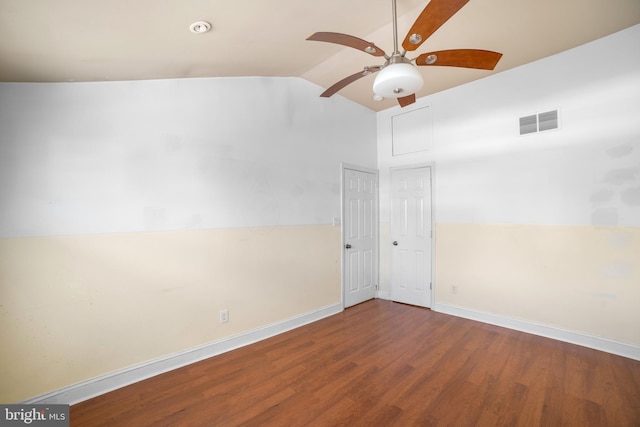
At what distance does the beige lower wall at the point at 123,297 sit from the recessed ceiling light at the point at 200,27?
1.69m

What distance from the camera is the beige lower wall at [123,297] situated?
6.32ft

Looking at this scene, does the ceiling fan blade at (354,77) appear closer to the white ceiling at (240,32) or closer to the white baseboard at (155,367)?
the white ceiling at (240,32)

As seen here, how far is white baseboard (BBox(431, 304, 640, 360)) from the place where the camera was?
2.61 m

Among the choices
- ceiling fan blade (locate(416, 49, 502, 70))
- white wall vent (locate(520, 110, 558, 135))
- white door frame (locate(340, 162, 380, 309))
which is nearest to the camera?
ceiling fan blade (locate(416, 49, 502, 70))

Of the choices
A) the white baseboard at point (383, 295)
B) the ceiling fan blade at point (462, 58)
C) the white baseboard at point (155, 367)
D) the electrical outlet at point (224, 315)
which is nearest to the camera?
the ceiling fan blade at point (462, 58)

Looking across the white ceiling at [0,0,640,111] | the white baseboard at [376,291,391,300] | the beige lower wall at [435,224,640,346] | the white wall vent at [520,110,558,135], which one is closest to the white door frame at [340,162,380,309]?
the white baseboard at [376,291,391,300]

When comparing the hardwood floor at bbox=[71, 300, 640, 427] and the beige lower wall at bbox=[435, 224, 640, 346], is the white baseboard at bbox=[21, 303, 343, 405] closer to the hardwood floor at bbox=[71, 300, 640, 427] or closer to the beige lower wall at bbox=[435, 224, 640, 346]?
the hardwood floor at bbox=[71, 300, 640, 427]

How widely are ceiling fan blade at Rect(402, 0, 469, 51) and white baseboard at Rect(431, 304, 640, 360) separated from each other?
334 centimetres

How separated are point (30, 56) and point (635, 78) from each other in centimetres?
501

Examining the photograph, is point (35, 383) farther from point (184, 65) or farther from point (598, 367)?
point (598, 367)

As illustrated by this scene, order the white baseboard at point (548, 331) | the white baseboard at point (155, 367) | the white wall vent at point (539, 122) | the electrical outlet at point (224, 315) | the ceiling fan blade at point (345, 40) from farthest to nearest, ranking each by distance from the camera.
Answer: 1. the white wall vent at point (539, 122)
2. the electrical outlet at point (224, 315)
3. the white baseboard at point (548, 331)
4. the white baseboard at point (155, 367)
5. the ceiling fan blade at point (345, 40)

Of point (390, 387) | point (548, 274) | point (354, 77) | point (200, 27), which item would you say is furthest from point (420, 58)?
point (548, 274)

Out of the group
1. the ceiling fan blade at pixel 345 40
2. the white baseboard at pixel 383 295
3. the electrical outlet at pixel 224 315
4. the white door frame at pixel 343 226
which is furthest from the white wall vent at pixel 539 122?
the electrical outlet at pixel 224 315

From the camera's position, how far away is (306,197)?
11.6 feet
